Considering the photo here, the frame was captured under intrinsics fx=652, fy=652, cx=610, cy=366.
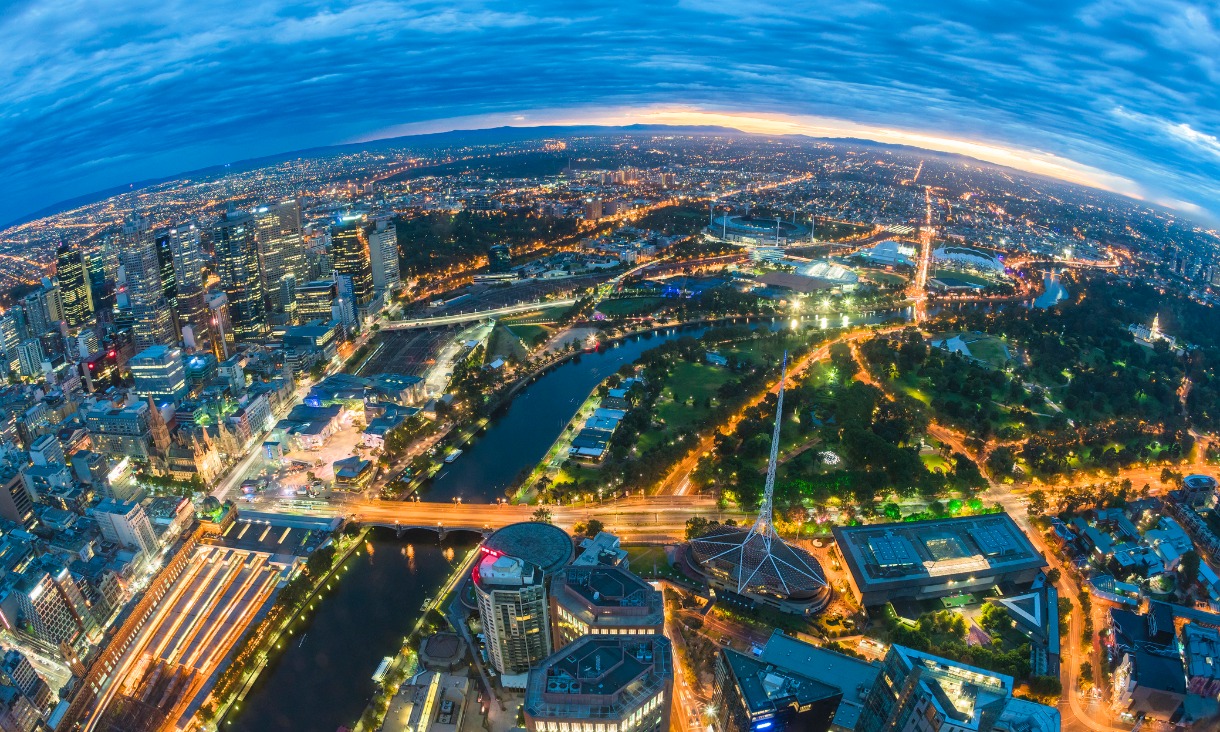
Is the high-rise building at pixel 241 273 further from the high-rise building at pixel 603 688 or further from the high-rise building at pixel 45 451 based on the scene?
the high-rise building at pixel 603 688

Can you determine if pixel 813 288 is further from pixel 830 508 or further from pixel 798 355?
pixel 830 508

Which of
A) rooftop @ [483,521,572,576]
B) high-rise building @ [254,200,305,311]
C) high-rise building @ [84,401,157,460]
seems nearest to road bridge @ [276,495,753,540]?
rooftop @ [483,521,572,576]

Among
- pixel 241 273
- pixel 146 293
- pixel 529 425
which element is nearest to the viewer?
pixel 529 425

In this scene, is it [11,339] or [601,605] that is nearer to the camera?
[601,605]

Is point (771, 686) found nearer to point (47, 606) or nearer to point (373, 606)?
point (373, 606)

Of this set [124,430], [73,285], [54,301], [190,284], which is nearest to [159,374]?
[124,430]

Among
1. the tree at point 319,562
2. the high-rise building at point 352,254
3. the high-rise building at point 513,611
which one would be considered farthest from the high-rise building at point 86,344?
the high-rise building at point 513,611

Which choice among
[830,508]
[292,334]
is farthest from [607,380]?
[292,334]
